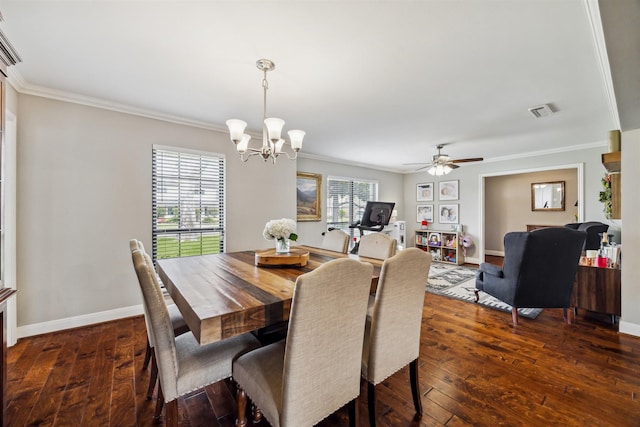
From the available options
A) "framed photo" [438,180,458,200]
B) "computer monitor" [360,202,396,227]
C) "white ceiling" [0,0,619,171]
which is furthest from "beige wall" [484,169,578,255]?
"computer monitor" [360,202,396,227]

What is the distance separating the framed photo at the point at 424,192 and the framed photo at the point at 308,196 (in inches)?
121

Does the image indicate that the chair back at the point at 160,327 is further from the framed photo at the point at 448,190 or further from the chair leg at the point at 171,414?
the framed photo at the point at 448,190

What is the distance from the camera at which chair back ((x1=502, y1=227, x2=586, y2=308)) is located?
2.71 m

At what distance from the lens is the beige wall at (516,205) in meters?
6.19

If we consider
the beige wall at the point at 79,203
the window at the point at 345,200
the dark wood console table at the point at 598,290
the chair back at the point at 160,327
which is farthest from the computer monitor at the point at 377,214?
the chair back at the point at 160,327

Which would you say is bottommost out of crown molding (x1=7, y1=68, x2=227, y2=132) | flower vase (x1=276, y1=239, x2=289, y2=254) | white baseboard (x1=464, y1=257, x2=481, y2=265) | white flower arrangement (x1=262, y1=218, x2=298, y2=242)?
white baseboard (x1=464, y1=257, x2=481, y2=265)

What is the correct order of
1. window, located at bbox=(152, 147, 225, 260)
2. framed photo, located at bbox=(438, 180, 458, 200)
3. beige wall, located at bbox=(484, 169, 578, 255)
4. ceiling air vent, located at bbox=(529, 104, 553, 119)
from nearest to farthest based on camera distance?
ceiling air vent, located at bbox=(529, 104, 553, 119) → window, located at bbox=(152, 147, 225, 260) → beige wall, located at bbox=(484, 169, 578, 255) → framed photo, located at bbox=(438, 180, 458, 200)

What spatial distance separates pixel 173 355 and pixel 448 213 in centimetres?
659

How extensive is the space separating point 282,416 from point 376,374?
1.90ft

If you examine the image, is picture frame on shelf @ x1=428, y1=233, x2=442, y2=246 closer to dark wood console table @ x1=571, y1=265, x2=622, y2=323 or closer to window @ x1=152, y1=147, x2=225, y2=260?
dark wood console table @ x1=571, y1=265, x2=622, y2=323

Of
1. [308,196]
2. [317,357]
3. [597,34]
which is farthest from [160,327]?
[308,196]

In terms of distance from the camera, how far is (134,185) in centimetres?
308

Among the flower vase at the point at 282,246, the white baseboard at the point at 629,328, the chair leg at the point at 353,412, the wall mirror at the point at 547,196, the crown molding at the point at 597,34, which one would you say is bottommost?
the white baseboard at the point at 629,328

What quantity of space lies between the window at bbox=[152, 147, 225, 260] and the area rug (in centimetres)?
347
